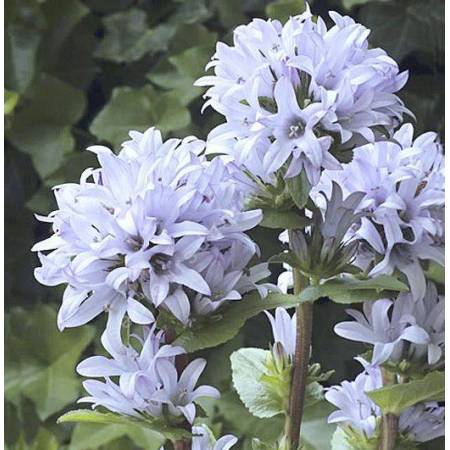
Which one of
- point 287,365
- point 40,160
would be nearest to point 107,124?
point 40,160

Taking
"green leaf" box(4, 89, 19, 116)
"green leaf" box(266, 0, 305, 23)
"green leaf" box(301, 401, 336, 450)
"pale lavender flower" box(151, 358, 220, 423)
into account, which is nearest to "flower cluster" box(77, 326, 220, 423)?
"pale lavender flower" box(151, 358, 220, 423)

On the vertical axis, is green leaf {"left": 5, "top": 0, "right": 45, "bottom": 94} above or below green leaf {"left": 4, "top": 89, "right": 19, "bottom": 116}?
above

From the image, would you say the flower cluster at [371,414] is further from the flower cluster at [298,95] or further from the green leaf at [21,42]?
the green leaf at [21,42]

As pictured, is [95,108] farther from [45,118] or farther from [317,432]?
[317,432]

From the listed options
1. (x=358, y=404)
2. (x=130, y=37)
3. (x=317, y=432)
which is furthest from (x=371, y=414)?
(x=130, y=37)

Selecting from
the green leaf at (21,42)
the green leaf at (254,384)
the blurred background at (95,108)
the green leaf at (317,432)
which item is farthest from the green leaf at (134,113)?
the green leaf at (254,384)

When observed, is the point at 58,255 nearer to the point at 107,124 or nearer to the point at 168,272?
the point at 168,272

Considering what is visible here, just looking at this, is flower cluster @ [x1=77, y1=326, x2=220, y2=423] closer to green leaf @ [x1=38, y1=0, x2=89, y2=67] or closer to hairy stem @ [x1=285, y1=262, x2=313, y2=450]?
hairy stem @ [x1=285, y1=262, x2=313, y2=450]
